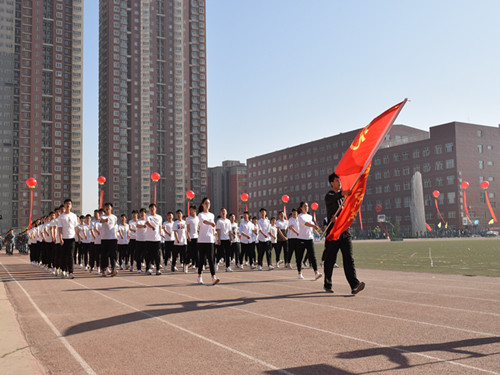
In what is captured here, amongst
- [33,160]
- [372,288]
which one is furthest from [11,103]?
[372,288]

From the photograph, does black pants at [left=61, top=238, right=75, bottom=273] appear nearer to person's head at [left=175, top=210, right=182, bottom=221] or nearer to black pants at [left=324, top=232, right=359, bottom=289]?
person's head at [left=175, top=210, right=182, bottom=221]

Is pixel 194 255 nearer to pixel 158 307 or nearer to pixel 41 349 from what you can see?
pixel 158 307

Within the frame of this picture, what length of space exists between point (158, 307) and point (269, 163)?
462 feet

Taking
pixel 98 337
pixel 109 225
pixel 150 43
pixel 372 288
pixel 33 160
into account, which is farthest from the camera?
pixel 150 43

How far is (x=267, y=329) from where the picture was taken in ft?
22.4

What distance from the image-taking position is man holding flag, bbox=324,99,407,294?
983 centimetres

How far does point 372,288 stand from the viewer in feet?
37.2

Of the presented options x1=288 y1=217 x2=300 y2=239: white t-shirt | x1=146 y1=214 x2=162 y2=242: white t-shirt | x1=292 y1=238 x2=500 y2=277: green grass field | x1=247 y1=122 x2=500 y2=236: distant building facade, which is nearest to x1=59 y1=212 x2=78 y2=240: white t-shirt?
x1=146 y1=214 x2=162 y2=242: white t-shirt

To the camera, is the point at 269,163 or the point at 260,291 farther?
the point at 269,163

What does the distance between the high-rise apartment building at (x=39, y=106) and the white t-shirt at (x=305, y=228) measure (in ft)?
382

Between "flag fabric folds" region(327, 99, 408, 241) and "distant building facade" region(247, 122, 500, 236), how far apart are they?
90.7 meters

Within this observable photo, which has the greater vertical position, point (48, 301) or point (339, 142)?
point (339, 142)

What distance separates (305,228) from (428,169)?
92783 millimetres

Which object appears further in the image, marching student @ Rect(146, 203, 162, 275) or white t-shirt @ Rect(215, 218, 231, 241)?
marching student @ Rect(146, 203, 162, 275)
